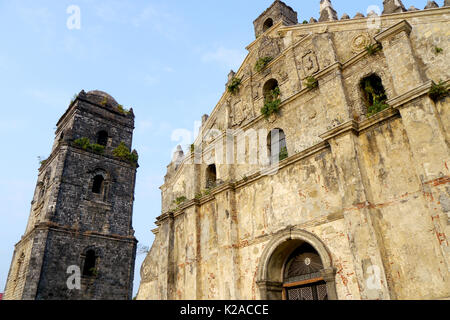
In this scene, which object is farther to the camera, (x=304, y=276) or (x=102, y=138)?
A: (x=102, y=138)

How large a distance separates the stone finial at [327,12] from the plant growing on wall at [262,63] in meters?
2.00

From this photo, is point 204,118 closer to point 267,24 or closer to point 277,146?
point 267,24

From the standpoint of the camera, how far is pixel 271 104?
10664 millimetres

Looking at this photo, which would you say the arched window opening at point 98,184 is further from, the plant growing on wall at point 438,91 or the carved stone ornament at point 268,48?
the plant growing on wall at point 438,91

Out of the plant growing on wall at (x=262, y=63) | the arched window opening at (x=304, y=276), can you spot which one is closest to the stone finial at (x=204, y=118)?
the plant growing on wall at (x=262, y=63)

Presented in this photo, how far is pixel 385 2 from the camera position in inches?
348

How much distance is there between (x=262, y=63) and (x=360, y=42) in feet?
11.7

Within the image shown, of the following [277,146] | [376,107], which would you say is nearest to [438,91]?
[376,107]

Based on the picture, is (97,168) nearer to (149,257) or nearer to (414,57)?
(149,257)

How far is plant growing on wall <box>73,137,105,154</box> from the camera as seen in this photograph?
22297 mm

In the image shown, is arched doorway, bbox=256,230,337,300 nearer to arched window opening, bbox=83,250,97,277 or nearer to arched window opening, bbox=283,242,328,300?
arched window opening, bbox=283,242,328,300

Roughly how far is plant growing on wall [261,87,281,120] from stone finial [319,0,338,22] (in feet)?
8.26
